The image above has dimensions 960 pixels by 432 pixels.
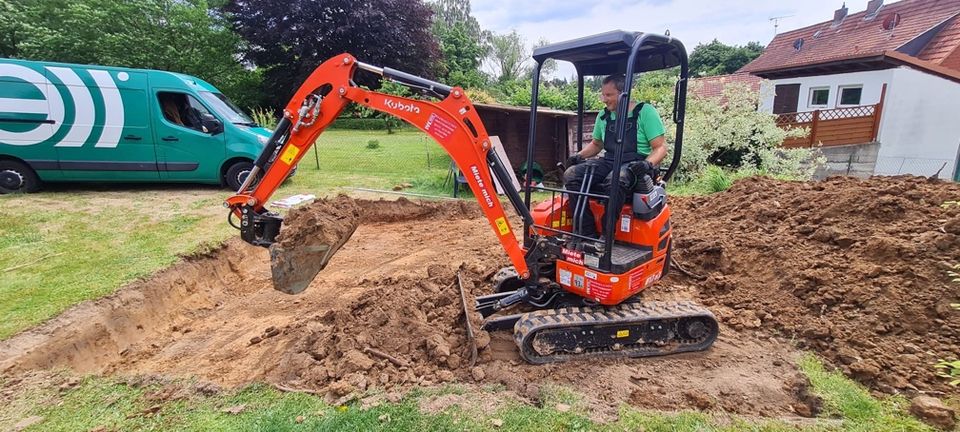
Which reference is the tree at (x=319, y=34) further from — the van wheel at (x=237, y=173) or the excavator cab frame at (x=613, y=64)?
the excavator cab frame at (x=613, y=64)

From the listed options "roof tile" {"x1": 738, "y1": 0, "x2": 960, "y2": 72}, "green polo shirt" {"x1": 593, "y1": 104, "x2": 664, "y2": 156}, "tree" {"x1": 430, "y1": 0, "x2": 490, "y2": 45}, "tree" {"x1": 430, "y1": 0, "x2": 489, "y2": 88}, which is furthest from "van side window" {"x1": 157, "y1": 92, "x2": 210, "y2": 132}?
"tree" {"x1": 430, "y1": 0, "x2": 490, "y2": 45}

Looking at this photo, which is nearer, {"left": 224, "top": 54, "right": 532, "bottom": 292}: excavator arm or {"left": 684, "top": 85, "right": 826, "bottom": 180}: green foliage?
{"left": 224, "top": 54, "right": 532, "bottom": 292}: excavator arm

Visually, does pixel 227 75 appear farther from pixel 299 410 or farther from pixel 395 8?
pixel 299 410

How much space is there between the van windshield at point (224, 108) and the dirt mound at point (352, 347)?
4985 millimetres

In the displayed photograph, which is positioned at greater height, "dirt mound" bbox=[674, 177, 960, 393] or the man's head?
the man's head

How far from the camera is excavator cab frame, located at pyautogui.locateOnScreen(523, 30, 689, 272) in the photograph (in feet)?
10.1

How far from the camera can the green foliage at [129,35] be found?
21.1 m

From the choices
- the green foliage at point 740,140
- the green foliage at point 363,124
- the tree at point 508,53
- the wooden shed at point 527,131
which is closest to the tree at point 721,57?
the tree at point 508,53

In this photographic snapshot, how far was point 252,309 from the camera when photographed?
16.3 feet

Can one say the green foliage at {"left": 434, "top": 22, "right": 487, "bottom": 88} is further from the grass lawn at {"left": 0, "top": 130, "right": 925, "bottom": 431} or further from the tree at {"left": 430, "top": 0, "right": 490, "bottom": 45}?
the grass lawn at {"left": 0, "top": 130, "right": 925, "bottom": 431}

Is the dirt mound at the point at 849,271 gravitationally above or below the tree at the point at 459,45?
below

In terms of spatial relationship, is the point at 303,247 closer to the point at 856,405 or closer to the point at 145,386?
the point at 145,386

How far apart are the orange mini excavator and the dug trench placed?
0.69ft

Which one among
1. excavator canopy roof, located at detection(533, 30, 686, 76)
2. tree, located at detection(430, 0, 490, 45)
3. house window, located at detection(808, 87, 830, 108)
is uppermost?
tree, located at detection(430, 0, 490, 45)
